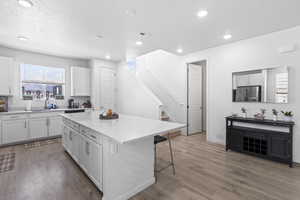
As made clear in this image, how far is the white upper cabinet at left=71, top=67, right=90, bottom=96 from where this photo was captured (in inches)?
198

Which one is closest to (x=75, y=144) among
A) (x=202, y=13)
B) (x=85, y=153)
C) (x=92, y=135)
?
(x=85, y=153)

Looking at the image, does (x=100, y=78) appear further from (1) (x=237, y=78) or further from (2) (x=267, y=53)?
(2) (x=267, y=53)

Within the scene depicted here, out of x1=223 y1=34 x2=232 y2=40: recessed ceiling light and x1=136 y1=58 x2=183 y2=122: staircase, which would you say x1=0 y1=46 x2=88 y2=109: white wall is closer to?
x1=136 y1=58 x2=183 y2=122: staircase

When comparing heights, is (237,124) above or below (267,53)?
below

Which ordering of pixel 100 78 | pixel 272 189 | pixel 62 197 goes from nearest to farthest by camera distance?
pixel 62 197 < pixel 272 189 < pixel 100 78

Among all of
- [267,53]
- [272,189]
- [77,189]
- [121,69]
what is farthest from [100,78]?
[272,189]

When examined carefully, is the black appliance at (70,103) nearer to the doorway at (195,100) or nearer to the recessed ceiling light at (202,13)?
the doorway at (195,100)

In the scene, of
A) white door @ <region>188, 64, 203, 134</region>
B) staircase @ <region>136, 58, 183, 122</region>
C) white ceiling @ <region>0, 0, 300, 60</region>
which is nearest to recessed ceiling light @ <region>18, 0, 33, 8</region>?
white ceiling @ <region>0, 0, 300, 60</region>

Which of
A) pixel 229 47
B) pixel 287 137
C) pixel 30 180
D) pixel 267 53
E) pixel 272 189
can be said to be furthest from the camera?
pixel 229 47

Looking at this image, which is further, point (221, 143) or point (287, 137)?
point (221, 143)

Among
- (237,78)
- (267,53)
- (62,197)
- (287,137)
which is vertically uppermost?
(267,53)

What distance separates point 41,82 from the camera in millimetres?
4652

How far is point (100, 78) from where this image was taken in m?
5.32

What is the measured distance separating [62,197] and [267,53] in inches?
174
